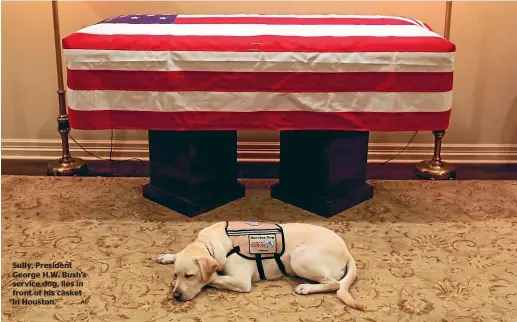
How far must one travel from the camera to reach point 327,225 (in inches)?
106

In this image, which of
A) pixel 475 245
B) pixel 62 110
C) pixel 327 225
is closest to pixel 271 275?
pixel 327 225

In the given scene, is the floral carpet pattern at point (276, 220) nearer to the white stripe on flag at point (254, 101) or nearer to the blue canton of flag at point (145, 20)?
the white stripe on flag at point (254, 101)

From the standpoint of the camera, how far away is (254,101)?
2.49 m

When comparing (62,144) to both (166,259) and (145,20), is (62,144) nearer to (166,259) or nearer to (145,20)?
(145,20)

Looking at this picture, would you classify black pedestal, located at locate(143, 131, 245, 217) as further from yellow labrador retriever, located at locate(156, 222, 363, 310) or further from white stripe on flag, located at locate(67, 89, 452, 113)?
yellow labrador retriever, located at locate(156, 222, 363, 310)

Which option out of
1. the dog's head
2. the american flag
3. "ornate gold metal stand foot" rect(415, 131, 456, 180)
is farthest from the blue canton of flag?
"ornate gold metal stand foot" rect(415, 131, 456, 180)

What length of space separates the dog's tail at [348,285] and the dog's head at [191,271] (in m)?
0.42

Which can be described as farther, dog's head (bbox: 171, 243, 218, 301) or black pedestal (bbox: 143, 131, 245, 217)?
black pedestal (bbox: 143, 131, 245, 217)

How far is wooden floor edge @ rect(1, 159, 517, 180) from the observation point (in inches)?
132

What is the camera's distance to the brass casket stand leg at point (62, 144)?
325 cm

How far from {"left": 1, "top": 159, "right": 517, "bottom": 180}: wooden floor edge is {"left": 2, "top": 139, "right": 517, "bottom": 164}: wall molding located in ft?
0.16

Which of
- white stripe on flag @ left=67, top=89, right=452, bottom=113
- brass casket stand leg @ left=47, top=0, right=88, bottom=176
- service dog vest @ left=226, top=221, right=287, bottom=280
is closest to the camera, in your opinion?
service dog vest @ left=226, top=221, right=287, bottom=280

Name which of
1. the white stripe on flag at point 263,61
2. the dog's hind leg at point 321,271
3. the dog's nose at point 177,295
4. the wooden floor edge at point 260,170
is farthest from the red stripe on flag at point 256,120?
the wooden floor edge at point 260,170

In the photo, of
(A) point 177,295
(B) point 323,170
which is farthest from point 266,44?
(A) point 177,295
